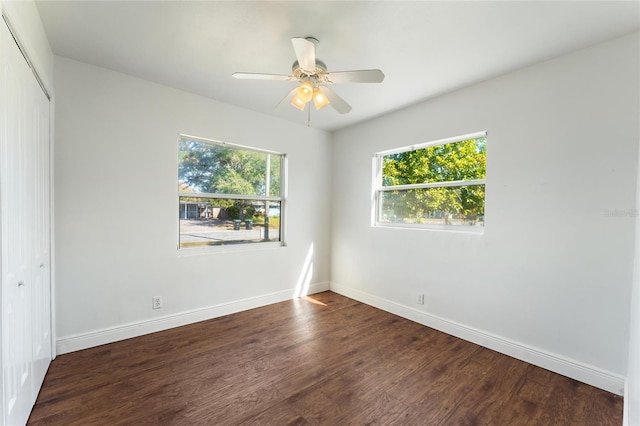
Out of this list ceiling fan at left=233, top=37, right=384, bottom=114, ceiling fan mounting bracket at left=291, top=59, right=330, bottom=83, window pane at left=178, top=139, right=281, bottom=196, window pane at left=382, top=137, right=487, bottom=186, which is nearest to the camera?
ceiling fan at left=233, top=37, right=384, bottom=114

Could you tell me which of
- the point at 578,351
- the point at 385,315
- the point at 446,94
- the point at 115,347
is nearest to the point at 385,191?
the point at 446,94

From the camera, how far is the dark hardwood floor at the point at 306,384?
1.74 metres

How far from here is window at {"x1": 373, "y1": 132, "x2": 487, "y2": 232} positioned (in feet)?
9.30

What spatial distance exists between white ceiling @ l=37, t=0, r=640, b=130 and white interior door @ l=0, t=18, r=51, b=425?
0.60 metres

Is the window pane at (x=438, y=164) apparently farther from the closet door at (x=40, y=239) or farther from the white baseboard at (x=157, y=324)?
the closet door at (x=40, y=239)

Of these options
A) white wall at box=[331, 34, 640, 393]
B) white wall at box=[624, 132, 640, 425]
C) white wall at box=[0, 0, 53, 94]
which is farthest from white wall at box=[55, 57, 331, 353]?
white wall at box=[624, 132, 640, 425]

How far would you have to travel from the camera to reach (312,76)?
202 cm

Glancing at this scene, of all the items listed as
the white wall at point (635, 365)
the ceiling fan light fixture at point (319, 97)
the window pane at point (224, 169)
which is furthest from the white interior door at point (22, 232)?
the white wall at point (635, 365)

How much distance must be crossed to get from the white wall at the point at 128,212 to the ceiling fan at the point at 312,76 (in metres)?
1.42

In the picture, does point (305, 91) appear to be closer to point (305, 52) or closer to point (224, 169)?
point (305, 52)

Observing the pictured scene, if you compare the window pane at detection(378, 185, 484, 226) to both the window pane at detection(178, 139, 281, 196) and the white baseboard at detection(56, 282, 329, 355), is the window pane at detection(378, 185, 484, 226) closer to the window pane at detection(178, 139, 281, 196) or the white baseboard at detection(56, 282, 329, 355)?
the window pane at detection(178, 139, 281, 196)

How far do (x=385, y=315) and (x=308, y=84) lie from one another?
2.75 meters

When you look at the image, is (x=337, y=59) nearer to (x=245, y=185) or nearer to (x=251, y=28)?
(x=251, y=28)

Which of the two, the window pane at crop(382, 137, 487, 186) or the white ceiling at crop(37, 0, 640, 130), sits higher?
the white ceiling at crop(37, 0, 640, 130)
